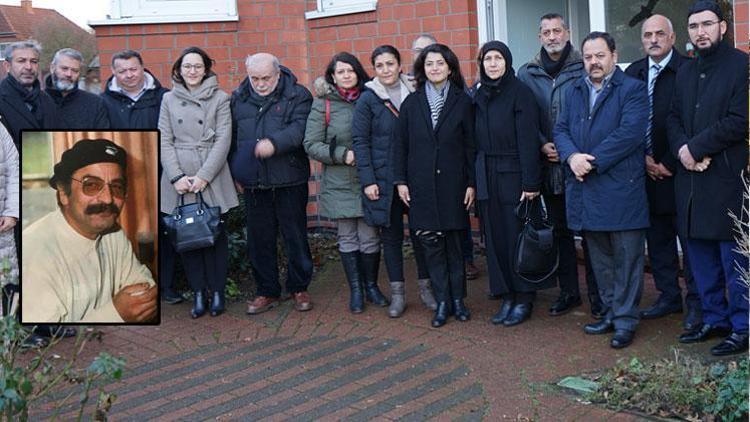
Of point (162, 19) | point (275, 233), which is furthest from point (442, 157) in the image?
point (162, 19)

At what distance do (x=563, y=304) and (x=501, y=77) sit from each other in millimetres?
1738

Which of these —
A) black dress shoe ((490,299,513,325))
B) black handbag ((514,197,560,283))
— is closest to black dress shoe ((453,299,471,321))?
black dress shoe ((490,299,513,325))

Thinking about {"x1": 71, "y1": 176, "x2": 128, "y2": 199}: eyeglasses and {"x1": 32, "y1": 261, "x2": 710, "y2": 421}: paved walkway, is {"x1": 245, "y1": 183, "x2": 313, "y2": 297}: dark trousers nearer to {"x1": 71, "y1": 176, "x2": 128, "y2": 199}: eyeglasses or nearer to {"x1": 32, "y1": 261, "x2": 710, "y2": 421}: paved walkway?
{"x1": 32, "y1": 261, "x2": 710, "y2": 421}: paved walkway

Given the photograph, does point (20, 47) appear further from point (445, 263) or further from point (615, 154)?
point (615, 154)

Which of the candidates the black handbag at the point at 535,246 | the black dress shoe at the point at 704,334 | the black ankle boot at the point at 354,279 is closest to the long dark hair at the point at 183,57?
the black ankle boot at the point at 354,279

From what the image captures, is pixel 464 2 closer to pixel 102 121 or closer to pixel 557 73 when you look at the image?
pixel 557 73

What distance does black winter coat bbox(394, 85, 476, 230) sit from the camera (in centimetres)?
660

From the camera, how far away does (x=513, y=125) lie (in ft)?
21.1

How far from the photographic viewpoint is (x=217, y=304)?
7.41m

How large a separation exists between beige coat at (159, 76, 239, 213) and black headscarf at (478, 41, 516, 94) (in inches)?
79.7

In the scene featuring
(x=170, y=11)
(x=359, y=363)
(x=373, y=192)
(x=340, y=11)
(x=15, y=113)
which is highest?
(x=170, y=11)

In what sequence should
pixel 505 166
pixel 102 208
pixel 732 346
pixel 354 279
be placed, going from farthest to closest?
pixel 354 279 → pixel 505 166 → pixel 732 346 → pixel 102 208

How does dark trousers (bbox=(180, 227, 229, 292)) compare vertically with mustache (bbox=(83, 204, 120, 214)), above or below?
below

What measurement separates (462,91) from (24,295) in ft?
11.5
